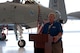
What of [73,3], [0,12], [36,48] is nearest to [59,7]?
[73,3]

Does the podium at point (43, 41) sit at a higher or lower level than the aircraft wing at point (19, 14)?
lower

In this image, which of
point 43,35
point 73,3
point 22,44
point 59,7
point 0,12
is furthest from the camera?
point 73,3

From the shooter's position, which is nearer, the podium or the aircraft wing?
the podium

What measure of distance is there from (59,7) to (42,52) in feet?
34.6

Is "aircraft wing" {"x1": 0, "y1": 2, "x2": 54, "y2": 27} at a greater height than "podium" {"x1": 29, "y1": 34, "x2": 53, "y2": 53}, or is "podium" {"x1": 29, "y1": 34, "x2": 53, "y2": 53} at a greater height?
"aircraft wing" {"x1": 0, "y1": 2, "x2": 54, "y2": 27}

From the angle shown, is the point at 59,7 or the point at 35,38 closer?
the point at 35,38

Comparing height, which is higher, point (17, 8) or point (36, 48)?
point (17, 8)

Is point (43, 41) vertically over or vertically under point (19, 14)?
under

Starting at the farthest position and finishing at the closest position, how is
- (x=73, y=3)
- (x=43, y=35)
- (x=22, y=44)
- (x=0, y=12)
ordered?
(x=73, y=3) < (x=22, y=44) < (x=0, y=12) < (x=43, y=35)

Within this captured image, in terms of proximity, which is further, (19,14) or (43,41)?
(19,14)

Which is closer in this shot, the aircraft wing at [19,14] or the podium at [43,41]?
the podium at [43,41]

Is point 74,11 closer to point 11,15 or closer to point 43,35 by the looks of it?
point 11,15

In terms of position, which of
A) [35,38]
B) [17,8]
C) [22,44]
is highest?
[17,8]

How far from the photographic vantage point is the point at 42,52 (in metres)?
3.95
